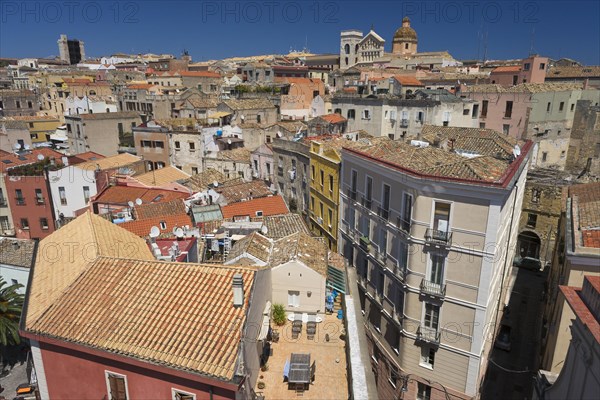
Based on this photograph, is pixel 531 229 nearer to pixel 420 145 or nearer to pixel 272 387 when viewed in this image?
pixel 420 145

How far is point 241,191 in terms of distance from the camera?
3709cm

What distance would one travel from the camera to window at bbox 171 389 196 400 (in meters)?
12.0

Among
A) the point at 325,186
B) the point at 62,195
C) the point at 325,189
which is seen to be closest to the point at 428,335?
the point at 325,189

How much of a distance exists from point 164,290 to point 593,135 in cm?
5319

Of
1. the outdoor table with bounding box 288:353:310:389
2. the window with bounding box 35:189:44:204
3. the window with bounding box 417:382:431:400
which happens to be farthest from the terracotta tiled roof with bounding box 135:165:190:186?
the outdoor table with bounding box 288:353:310:389

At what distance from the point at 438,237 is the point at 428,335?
5905 mm

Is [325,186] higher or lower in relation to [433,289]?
higher

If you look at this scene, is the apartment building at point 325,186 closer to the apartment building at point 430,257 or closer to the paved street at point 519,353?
the apartment building at point 430,257

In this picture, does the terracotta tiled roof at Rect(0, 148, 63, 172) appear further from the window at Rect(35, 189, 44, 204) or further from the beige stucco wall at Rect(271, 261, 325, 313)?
the beige stucco wall at Rect(271, 261, 325, 313)

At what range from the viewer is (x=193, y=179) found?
40.4 meters

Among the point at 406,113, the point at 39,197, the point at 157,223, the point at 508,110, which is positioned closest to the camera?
the point at 157,223

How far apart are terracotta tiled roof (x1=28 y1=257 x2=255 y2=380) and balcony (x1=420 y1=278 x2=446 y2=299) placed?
37.1ft

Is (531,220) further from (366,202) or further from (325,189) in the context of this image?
(366,202)

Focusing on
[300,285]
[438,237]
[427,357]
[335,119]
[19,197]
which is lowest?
[427,357]
